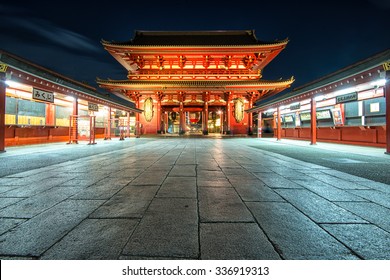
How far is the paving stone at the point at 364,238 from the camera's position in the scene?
4.75 ft

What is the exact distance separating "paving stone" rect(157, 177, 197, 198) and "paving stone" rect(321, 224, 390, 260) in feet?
5.41

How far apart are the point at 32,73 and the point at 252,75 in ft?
62.2

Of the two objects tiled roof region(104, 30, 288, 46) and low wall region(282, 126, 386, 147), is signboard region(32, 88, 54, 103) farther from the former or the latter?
low wall region(282, 126, 386, 147)

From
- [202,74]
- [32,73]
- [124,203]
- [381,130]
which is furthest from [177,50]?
[124,203]

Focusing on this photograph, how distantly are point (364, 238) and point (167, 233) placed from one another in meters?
1.70

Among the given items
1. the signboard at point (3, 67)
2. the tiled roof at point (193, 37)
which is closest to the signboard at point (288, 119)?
the tiled roof at point (193, 37)

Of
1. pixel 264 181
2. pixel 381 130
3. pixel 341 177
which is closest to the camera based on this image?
pixel 264 181

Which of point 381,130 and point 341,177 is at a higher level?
point 381,130

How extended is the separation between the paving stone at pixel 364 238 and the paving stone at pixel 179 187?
1.65 meters

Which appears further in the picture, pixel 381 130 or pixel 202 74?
pixel 202 74

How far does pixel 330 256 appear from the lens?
1422 millimetres

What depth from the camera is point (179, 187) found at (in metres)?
3.17

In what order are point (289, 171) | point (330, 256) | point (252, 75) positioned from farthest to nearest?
point (252, 75) → point (289, 171) → point (330, 256)

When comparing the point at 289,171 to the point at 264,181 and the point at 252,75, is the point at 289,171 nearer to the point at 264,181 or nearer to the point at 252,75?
the point at 264,181
